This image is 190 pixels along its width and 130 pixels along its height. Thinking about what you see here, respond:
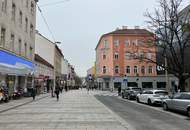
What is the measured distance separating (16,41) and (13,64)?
4.44 m

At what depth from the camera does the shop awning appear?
25984 millimetres

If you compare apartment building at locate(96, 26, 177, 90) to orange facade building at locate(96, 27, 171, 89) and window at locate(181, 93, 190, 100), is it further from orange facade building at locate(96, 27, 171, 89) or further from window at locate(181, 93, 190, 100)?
window at locate(181, 93, 190, 100)

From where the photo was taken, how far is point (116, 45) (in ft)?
262

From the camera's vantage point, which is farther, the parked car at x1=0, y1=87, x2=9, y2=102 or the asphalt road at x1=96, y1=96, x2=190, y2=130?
the parked car at x1=0, y1=87, x2=9, y2=102

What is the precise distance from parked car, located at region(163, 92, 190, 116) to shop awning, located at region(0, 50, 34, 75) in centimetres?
1437

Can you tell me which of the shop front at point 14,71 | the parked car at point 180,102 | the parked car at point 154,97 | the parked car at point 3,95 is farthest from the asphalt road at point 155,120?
the shop front at point 14,71

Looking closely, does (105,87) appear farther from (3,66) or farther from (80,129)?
(80,129)

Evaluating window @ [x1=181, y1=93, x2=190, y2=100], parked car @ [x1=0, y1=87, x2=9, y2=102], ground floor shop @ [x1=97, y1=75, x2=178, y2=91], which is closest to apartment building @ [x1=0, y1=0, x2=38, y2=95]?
parked car @ [x1=0, y1=87, x2=9, y2=102]

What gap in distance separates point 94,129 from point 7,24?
20754 millimetres

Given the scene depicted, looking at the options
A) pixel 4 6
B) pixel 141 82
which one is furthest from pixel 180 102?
pixel 141 82

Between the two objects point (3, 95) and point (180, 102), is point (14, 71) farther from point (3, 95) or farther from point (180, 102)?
point (180, 102)

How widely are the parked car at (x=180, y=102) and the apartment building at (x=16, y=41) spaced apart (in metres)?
14.4

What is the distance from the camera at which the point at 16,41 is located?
33.2m

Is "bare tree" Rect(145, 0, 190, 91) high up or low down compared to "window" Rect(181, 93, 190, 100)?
up
